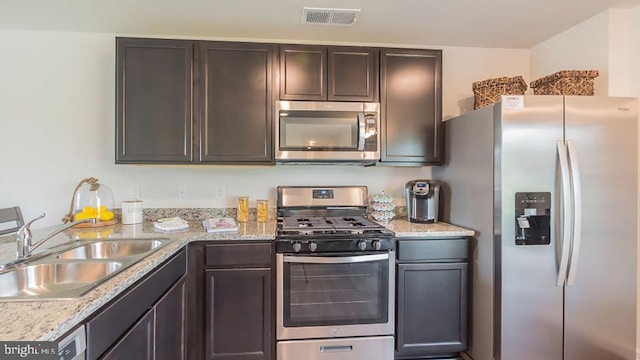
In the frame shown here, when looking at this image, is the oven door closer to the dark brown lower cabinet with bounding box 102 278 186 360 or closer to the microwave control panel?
the dark brown lower cabinet with bounding box 102 278 186 360

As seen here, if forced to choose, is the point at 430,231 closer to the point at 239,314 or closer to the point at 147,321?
the point at 239,314

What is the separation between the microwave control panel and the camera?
231cm

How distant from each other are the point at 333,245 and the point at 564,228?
135cm

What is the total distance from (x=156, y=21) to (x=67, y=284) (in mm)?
1849

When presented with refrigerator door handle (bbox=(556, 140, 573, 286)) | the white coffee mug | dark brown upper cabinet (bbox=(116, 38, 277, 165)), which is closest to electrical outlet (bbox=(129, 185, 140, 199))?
the white coffee mug

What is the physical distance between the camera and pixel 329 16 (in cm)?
218

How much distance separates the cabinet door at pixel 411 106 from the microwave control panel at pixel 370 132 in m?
0.09


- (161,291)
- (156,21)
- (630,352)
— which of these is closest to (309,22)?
(156,21)

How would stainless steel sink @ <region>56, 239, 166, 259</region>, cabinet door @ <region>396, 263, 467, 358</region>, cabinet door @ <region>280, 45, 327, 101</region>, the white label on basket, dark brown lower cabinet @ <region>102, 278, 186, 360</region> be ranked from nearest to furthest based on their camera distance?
dark brown lower cabinet @ <region>102, 278, 186, 360</region> < stainless steel sink @ <region>56, 239, 166, 259</region> < the white label on basket < cabinet door @ <region>396, 263, 467, 358</region> < cabinet door @ <region>280, 45, 327, 101</region>

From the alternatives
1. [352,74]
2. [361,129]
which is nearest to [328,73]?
[352,74]

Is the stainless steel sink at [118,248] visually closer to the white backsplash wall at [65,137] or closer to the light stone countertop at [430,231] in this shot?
the white backsplash wall at [65,137]

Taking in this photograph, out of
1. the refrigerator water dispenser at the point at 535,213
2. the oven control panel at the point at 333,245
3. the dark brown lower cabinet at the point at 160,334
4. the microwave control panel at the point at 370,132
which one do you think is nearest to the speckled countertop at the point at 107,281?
the oven control panel at the point at 333,245

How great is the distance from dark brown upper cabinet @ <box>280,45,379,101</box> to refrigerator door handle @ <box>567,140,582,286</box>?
4.17ft

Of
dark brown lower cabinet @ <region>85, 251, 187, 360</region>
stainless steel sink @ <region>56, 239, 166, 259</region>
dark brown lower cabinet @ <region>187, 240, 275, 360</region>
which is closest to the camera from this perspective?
dark brown lower cabinet @ <region>85, 251, 187, 360</region>
